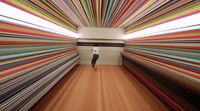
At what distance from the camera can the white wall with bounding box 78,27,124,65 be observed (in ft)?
19.6

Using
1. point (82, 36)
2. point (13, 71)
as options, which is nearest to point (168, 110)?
point (13, 71)

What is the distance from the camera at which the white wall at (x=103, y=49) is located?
5.96 meters

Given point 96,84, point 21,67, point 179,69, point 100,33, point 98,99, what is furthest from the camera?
point 100,33

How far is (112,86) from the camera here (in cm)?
309

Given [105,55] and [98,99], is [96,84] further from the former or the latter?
[105,55]

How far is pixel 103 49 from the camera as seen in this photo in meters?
6.06

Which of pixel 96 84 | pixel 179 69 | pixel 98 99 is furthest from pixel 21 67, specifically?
pixel 179 69

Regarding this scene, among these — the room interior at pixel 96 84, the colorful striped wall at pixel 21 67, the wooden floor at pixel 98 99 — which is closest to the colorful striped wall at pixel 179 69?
the room interior at pixel 96 84

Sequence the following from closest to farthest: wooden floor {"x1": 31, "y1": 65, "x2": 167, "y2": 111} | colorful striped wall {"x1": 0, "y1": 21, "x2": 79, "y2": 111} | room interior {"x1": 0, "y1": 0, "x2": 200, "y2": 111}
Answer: colorful striped wall {"x1": 0, "y1": 21, "x2": 79, "y2": 111} < room interior {"x1": 0, "y1": 0, "x2": 200, "y2": 111} < wooden floor {"x1": 31, "y1": 65, "x2": 167, "y2": 111}

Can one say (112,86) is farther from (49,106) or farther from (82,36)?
(82,36)

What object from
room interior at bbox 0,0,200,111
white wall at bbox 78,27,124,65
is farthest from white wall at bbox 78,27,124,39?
room interior at bbox 0,0,200,111

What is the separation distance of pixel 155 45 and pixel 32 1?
2947 millimetres

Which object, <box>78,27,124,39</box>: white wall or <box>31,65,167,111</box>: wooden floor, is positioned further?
<box>78,27,124,39</box>: white wall

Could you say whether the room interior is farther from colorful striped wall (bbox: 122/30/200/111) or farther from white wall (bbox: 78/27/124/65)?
white wall (bbox: 78/27/124/65)
